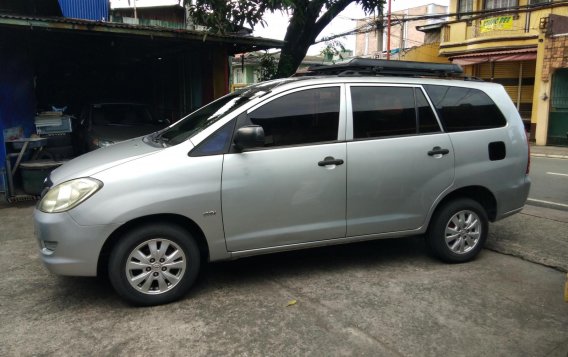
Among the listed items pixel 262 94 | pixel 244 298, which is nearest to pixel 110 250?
pixel 244 298

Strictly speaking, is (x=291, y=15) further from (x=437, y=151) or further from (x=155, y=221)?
(x=155, y=221)

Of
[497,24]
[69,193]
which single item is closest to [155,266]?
[69,193]

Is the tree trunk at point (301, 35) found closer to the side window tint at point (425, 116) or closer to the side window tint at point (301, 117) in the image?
the side window tint at point (425, 116)

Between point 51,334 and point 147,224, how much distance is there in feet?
3.24

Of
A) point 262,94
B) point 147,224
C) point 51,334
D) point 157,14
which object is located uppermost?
point 157,14

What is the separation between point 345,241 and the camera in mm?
4230

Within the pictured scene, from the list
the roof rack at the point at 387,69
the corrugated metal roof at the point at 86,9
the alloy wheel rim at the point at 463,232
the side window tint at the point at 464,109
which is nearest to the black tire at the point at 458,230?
the alloy wheel rim at the point at 463,232

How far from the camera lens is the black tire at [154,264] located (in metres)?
3.53

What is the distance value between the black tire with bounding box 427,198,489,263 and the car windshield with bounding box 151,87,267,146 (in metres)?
2.08

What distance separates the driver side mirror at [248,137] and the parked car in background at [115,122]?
5694 millimetres

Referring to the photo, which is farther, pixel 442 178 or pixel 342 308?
pixel 442 178

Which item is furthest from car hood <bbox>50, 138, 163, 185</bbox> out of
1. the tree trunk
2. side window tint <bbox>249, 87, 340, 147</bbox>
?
the tree trunk

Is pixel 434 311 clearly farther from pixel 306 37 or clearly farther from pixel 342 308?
pixel 306 37

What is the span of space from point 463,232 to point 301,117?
77.5 inches
